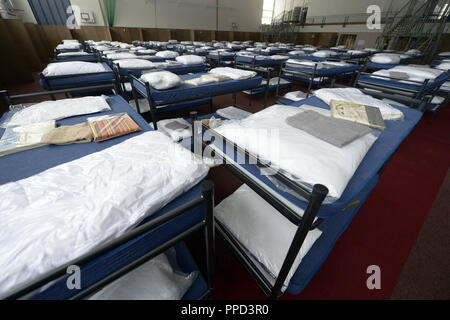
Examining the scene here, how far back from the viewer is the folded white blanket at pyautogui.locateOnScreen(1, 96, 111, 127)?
1.35 metres

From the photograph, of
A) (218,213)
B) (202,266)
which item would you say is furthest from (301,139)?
(202,266)

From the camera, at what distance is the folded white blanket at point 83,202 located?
1.58ft

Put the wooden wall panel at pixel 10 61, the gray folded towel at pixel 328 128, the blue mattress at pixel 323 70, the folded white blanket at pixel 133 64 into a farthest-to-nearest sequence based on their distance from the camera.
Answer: the wooden wall panel at pixel 10 61 < the blue mattress at pixel 323 70 < the folded white blanket at pixel 133 64 < the gray folded towel at pixel 328 128

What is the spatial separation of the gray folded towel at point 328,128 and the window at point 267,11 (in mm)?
14111

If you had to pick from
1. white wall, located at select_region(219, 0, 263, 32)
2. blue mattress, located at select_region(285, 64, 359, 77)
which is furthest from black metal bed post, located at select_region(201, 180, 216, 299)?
white wall, located at select_region(219, 0, 263, 32)

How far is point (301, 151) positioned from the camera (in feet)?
2.63

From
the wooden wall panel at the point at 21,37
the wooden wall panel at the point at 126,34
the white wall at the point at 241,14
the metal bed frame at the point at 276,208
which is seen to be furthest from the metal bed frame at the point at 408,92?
the white wall at the point at 241,14

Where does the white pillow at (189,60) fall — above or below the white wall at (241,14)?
below

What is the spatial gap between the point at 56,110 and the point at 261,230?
6.16 feet

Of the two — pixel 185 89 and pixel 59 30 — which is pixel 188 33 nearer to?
pixel 59 30

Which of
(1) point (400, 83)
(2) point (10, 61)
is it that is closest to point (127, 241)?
(1) point (400, 83)

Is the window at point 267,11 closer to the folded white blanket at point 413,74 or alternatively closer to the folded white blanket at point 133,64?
the folded white blanket at point 413,74
